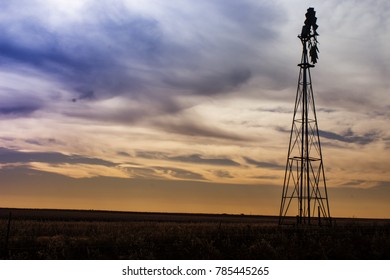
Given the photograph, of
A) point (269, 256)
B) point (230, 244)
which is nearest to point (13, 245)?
point (230, 244)

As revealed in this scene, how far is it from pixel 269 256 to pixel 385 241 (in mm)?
6198

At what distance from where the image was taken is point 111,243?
23438mm

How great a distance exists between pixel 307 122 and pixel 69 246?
2255cm

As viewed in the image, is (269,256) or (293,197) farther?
(293,197)

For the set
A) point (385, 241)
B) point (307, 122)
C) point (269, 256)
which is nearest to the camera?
point (269, 256)

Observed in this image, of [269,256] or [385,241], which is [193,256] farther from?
[385,241]

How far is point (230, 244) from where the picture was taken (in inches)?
904

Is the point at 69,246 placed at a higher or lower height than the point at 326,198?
lower

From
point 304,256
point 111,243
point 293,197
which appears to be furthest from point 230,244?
point 293,197
